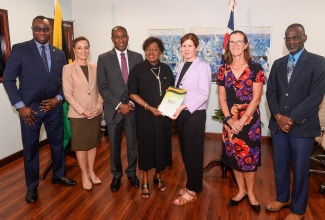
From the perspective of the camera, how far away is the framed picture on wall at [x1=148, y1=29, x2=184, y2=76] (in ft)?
17.8

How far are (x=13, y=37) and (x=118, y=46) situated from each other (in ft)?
7.22

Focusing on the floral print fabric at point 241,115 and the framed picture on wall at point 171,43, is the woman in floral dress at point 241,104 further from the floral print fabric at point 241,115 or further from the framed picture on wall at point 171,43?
the framed picture on wall at point 171,43

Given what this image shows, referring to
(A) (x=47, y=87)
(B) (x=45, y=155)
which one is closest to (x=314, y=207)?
(A) (x=47, y=87)

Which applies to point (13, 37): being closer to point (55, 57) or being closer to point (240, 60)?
point (55, 57)

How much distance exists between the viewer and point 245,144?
2.61 meters

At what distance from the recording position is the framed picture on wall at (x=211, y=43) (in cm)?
524

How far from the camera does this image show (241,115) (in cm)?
259

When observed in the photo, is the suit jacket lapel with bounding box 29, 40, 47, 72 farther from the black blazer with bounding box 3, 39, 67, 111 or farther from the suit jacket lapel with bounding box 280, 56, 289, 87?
the suit jacket lapel with bounding box 280, 56, 289, 87

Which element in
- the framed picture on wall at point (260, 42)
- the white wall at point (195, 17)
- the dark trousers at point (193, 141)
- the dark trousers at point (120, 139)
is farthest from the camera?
the framed picture on wall at point (260, 42)

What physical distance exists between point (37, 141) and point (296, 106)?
8.62ft

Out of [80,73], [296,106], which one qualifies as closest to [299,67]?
[296,106]

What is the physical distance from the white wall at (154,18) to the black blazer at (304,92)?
9.37ft

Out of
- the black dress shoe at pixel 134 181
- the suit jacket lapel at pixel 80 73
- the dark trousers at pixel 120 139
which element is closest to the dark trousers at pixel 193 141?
the dark trousers at pixel 120 139

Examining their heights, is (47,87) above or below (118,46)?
below
